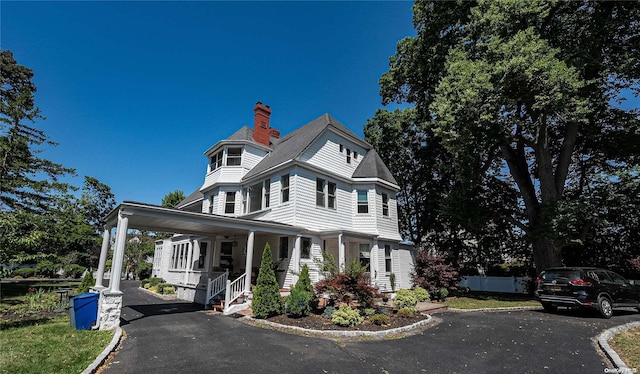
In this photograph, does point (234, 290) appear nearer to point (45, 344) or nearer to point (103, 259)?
point (103, 259)

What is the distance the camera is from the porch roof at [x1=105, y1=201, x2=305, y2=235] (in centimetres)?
976

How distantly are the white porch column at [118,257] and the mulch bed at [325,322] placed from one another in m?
4.91

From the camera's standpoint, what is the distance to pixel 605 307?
33.4 feet

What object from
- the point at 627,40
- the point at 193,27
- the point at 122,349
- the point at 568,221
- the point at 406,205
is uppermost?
the point at 627,40

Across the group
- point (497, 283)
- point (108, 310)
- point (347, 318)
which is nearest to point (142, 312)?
point (108, 310)

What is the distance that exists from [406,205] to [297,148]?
14888 mm

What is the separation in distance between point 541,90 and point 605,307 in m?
9.21

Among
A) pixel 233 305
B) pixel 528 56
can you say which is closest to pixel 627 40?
pixel 528 56

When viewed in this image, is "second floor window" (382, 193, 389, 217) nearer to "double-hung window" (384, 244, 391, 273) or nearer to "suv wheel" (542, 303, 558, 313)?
"double-hung window" (384, 244, 391, 273)

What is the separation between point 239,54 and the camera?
14812 mm

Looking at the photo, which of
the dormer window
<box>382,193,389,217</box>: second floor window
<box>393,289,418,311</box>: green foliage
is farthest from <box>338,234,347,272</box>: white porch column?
the dormer window

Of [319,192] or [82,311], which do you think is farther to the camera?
[319,192]

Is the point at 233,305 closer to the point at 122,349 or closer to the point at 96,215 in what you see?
the point at 122,349

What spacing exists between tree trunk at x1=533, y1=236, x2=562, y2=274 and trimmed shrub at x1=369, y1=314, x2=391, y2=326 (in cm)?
1088
